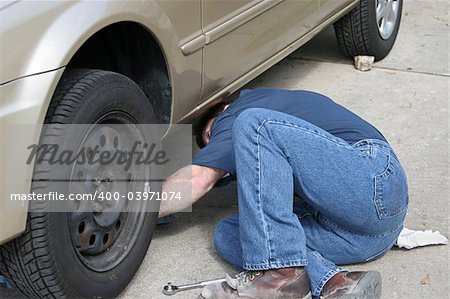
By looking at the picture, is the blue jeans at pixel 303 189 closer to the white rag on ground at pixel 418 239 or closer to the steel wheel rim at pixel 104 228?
the white rag on ground at pixel 418 239

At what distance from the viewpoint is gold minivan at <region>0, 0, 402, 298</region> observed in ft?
7.99

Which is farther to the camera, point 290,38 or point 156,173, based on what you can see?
point 290,38

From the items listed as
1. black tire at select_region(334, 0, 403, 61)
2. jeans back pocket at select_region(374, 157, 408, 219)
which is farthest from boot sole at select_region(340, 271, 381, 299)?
black tire at select_region(334, 0, 403, 61)

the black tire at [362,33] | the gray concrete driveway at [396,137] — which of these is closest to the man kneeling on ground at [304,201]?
the gray concrete driveway at [396,137]

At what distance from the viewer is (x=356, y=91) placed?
5027 mm

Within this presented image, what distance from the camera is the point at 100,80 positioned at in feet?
8.98

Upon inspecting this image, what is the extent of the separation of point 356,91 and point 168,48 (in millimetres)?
2231

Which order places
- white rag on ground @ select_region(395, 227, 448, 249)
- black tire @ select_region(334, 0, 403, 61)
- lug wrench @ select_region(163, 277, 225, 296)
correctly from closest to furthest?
lug wrench @ select_region(163, 277, 225, 296), white rag on ground @ select_region(395, 227, 448, 249), black tire @ select_region(334, 0, 403, 61)

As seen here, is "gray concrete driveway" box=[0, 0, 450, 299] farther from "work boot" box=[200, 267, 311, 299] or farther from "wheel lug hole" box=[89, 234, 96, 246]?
"wheel lug hole" box=[89, 234, 96, 246]

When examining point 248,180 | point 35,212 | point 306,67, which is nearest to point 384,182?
point 248,180

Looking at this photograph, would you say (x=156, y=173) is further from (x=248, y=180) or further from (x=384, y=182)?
(x=384, y=182)

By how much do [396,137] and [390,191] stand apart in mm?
→ 1437

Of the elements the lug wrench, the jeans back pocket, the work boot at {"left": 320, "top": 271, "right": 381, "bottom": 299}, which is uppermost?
the jeans back pocket

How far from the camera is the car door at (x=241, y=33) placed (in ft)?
10.8
